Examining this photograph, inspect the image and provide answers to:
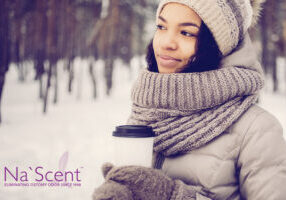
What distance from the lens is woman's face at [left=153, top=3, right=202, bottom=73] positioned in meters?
1.36

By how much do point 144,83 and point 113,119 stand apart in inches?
157

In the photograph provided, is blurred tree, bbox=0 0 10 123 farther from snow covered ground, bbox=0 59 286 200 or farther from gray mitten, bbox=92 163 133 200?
gray mitten, bbox=92 163 133 200

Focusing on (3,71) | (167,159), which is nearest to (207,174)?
(167,159)

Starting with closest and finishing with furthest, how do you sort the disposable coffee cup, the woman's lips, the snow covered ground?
the disposable coffee cup → the woman's lips → the snow covered ground

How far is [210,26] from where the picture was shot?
4.44 ft

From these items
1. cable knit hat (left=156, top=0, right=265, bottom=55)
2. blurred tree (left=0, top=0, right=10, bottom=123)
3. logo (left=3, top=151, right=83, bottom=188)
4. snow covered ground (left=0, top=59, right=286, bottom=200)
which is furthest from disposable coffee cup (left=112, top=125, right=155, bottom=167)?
blurred tree (left=0, top=0, right=10, bottom=123)

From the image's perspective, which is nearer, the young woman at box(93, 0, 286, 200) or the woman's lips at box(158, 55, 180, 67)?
the young woman at box(93, 0, 286, 200)

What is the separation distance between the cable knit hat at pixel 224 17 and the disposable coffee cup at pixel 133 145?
56 centimetres

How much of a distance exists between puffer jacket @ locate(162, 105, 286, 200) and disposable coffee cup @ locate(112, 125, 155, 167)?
0.19 metres

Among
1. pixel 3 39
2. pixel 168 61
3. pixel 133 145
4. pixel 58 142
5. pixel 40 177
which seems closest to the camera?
pixel 133 145

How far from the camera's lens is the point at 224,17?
4.36 feet

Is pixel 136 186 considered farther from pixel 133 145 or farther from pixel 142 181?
pixel 133 145

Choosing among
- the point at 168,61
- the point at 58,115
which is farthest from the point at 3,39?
the point at 168,61

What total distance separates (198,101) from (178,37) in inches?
12.0
